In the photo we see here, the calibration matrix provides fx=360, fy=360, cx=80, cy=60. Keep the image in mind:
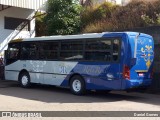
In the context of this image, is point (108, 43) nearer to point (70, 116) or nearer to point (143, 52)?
point (143, 52)

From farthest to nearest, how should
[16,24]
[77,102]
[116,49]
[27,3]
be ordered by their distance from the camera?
[16,24], [27,3], [116,49], [77,102]

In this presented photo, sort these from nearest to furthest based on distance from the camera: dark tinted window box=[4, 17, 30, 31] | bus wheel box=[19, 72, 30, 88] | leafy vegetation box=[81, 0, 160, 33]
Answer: bus wheel box=[19, 72, 30, 88] < leafy vegetation box=[81, 0, 160, 33] < dark tinted window box=[4, 17, 30, 31]

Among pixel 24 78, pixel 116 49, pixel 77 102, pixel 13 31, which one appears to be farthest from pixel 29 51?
pixel 13 31

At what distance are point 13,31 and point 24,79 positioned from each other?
825 centimetres

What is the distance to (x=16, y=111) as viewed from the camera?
10539 millimetres

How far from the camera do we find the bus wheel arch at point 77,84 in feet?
48.4

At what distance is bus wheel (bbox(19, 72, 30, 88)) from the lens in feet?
58.0

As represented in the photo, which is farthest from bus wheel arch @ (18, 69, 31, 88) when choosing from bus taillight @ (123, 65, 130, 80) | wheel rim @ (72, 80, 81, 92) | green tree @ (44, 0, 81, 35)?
green tree @ (44, 0, 81, 35)

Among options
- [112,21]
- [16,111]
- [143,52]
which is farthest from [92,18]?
[16,111]

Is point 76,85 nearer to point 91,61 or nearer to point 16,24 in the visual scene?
point 91,61

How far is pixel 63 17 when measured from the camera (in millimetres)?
23766

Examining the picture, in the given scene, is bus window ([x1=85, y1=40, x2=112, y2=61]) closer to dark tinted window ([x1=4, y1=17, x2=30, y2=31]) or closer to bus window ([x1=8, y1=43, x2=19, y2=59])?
bus window ([x1=8, y1=43, x2=19, y2=59])

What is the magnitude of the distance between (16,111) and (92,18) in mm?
14881

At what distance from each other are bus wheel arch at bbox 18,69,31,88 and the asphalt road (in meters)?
2.14
